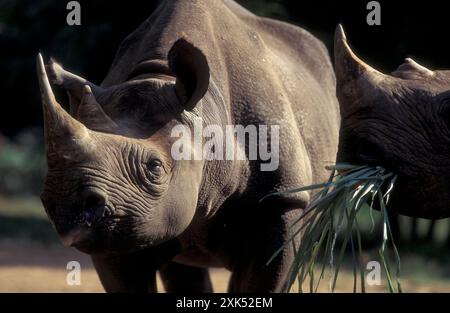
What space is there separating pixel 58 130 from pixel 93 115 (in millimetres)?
416

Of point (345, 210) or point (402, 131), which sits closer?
point (402, 131)

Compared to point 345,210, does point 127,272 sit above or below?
below

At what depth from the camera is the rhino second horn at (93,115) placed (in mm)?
4934

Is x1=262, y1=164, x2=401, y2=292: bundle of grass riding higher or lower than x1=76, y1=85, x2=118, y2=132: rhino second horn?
lower

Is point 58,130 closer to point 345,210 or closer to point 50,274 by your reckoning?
point 345,210

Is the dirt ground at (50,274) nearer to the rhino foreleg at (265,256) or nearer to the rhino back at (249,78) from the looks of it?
the rhino back at (249,78)

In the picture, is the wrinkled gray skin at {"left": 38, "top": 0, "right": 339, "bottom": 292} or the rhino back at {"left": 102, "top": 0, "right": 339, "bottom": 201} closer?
the wrinkled gray skin at {"left": 38, "top": 0, "right": 339, "bottom": 292}

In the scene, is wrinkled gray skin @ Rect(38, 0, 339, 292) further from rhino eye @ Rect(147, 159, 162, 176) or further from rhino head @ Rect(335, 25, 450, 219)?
rhino head @ Rect(335, 25, 450, 219)

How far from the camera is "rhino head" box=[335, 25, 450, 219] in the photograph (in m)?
4.50

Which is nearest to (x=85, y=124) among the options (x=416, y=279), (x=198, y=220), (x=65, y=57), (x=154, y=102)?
(x=154, y=102)

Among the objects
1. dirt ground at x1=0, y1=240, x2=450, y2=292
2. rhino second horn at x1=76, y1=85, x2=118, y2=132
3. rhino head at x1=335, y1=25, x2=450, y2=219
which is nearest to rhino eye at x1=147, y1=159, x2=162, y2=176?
rhino second horn at x1=76, y1=85, x2=118, y2=132

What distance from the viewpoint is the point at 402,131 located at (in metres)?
4.52

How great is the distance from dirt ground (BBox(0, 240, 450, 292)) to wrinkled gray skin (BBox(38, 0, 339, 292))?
2701 millimetres

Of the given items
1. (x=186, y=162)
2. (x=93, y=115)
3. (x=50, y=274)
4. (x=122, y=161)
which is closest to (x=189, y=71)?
(x=186, y=162)
